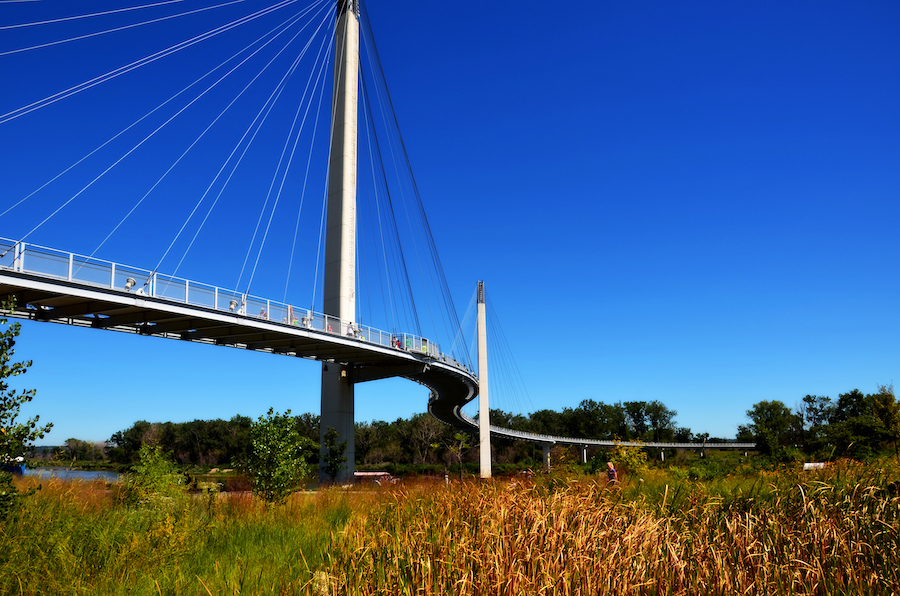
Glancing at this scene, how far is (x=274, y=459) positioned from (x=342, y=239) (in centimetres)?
2683

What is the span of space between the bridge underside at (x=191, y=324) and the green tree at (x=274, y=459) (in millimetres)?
7412

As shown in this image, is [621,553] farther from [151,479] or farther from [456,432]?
[456,432]

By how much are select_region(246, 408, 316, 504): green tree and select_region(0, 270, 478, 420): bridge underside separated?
24.3ft

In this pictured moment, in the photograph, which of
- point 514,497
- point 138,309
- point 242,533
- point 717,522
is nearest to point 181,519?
point 242,533

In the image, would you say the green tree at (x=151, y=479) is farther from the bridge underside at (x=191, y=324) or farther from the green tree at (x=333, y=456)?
the green tree at (x=333, y=456)

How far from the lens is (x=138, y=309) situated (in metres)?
25.1

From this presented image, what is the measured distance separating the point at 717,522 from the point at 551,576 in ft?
9.72

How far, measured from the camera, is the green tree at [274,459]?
1298 centimetres

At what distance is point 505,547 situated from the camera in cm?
508

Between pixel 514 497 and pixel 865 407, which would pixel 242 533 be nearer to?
pixel 514 497

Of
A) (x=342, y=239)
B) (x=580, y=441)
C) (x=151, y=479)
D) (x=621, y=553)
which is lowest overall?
(x=580, y=441)

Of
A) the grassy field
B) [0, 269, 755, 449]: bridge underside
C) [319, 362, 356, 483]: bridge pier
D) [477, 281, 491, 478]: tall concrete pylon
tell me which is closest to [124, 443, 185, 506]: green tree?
the grassy field

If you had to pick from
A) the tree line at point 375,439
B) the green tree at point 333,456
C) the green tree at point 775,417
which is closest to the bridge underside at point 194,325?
the green tree at point 333,456

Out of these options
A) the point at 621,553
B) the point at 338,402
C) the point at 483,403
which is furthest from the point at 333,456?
the point at 621,553
